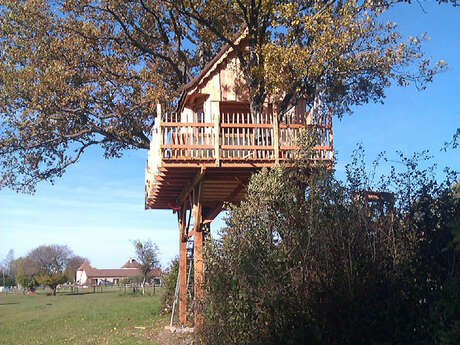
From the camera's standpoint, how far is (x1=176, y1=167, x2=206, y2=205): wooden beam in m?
11.0

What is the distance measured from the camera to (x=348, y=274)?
6.74m

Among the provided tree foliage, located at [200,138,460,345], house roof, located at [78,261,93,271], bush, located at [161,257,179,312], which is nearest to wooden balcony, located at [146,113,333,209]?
tree foliage, located at [200,138,460,345]

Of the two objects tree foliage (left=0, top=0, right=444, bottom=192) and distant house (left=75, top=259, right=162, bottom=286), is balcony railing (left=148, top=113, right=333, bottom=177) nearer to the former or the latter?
tree foliage (left=0, top=0, right=444, bottom=192)

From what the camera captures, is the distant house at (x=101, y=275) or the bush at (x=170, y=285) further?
the distant house at (x=101, y=275)

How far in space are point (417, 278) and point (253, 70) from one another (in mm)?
7931

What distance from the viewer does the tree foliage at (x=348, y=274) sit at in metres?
6.70

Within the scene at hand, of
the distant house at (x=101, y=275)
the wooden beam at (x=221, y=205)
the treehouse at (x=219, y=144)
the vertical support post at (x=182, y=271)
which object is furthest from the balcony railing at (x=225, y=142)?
the distant house at (x=101, y=275)

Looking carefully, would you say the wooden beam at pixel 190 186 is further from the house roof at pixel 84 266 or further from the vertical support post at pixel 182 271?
the house roof at pixel 84 266

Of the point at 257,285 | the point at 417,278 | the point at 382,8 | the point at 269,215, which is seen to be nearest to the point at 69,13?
the point at 382,8

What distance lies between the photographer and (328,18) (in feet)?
39.2

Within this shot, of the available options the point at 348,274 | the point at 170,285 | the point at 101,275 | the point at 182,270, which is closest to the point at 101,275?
the point at 101,275

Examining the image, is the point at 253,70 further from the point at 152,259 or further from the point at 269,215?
the point at 152,259

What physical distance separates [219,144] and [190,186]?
2.19m

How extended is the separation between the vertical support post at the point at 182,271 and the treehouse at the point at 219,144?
227 mm
